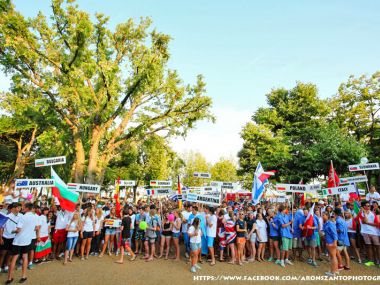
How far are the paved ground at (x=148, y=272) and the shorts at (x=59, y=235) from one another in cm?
79

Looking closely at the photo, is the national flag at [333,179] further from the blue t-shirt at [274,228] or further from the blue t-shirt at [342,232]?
the blue t-shirt at [274,228]

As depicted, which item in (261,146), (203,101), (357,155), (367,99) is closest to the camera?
(203,101)

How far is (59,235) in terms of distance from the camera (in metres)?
9.90

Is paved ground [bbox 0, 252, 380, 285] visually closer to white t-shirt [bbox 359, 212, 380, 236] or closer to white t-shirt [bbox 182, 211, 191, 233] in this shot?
white t-shirt [bbox 359, 212, 380, 236]

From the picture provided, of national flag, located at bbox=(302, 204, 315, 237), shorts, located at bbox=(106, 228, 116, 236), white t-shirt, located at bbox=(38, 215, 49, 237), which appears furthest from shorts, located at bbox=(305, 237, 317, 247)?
white t-shirt, located at bbox=(38, 215, 49, 237)

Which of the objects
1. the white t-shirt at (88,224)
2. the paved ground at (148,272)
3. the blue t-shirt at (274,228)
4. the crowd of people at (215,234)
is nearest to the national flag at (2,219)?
the crowd of people at (215,234)

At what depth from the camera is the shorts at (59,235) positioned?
9834 millimetres

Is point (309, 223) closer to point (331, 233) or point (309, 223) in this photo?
point (309, 223)

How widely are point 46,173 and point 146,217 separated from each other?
97.5 ft

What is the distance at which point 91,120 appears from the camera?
20.1m

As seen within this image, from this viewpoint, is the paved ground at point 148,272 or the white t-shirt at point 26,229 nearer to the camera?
the white t-shirt at point 26,229

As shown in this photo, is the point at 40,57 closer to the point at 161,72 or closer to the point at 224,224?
the point at 161,72

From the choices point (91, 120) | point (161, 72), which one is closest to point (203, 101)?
point (161, 72)

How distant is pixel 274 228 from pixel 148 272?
15.5 feet
